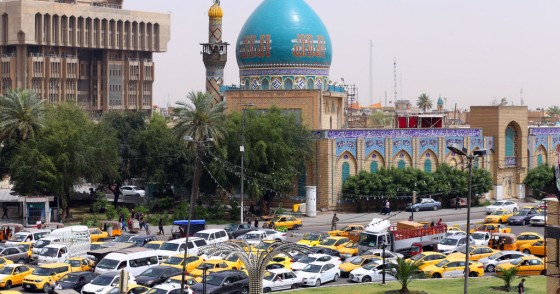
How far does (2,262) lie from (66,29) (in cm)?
9375

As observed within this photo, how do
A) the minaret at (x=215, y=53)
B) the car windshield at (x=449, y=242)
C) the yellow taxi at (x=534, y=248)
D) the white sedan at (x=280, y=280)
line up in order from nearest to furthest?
the white sedan at (x=280, y=280) → the yellow taxi at (x=534, y=248) → the car windshield at (x=449, y=242) → the minaret at (x=215, y=53)

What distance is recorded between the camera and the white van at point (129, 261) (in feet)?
136

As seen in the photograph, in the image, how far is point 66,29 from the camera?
133m

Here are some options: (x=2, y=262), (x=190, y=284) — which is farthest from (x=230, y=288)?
(x=2, y=262)

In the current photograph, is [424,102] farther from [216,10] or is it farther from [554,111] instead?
[216,10]

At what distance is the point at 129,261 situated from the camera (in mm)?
41750

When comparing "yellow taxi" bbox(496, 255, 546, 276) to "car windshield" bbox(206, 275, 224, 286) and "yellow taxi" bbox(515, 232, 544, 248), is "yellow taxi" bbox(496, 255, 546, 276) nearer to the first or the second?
"yellow taxi" bbox(515, 232, 544, 248)

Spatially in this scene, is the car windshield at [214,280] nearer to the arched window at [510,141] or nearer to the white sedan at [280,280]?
the white sedan at [280,280]

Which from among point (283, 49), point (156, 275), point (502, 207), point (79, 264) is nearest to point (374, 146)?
point (502, 207)

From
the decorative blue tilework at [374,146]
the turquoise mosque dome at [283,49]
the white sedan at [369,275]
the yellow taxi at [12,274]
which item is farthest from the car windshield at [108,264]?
the turquoise mosque dome at [283,49]

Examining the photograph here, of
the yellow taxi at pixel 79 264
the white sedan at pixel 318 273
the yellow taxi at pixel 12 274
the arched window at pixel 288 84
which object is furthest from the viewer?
the arched window at pixel 288 84

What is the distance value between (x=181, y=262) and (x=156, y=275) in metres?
2.15

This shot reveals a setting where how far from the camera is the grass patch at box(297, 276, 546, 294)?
126ft

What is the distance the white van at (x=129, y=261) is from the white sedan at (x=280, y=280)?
528 centimetres
